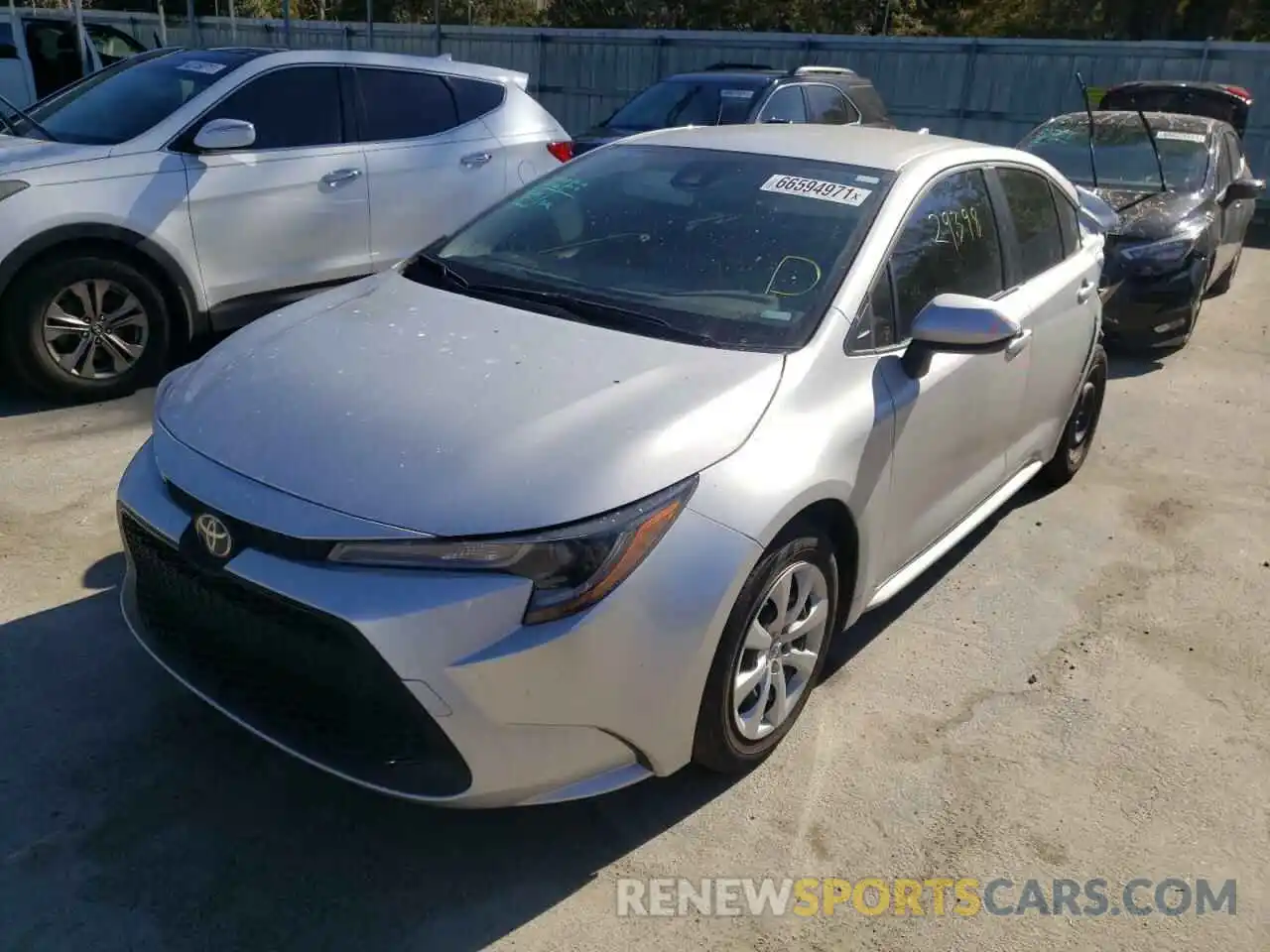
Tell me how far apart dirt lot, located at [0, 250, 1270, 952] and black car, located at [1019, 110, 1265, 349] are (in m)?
3.66

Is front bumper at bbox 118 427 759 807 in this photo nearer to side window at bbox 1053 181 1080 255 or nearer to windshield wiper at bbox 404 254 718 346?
windshield wiper at bbox 404 254 718 346

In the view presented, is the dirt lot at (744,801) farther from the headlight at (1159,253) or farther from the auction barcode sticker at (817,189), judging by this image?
the headlight at (1159,253)

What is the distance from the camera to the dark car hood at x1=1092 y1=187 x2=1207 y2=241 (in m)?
7.73

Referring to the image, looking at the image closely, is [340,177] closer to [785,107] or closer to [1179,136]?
[785,107]

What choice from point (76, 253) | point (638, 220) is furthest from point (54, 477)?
point (638, 220)

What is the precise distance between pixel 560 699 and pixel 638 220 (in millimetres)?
1843

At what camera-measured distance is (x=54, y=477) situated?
4684 millimetres

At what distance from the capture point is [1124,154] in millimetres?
8766

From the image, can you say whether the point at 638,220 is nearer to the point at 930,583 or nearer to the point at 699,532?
the point at 699,532

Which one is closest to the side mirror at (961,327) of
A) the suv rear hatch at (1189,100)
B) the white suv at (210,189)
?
the white suv at (210,189)

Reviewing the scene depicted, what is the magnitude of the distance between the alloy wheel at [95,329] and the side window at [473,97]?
2.41 meters

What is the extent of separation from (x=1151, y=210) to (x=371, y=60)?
18.1 ft

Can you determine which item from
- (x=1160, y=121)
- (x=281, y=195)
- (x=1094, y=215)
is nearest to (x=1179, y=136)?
(x=1160, y=121)

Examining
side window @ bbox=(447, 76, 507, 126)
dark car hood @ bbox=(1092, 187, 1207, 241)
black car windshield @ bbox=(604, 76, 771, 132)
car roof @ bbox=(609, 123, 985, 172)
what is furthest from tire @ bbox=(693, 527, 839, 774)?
black car windshield @ bbox=(604, 76, 771, 132)
